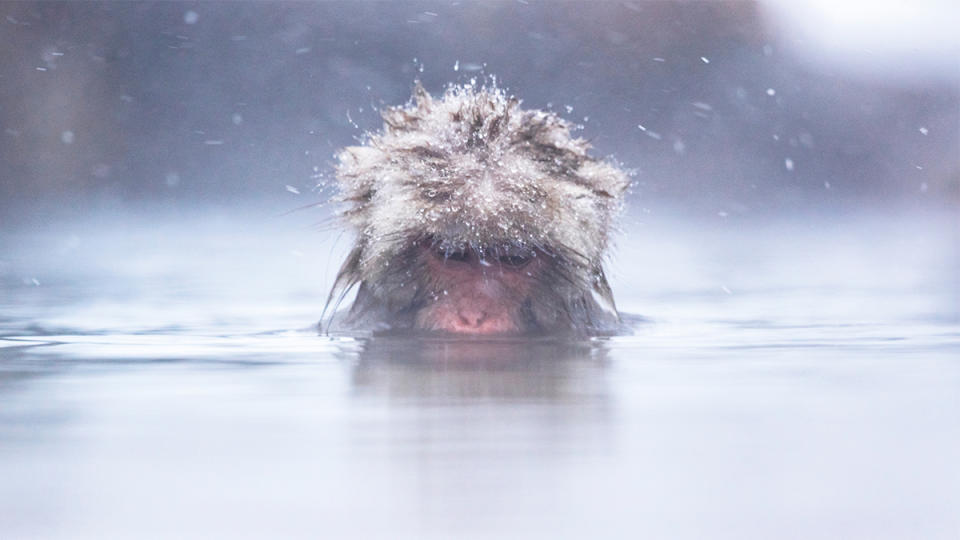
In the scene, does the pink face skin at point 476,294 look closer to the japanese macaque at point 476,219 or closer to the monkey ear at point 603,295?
the japanese macaque at point 476,219

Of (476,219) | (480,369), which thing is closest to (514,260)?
(476,219)

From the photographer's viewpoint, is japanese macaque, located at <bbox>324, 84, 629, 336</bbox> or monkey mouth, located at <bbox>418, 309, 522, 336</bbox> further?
monkey mouth, located at <bbox>418, 309, 522, 336</bbox>

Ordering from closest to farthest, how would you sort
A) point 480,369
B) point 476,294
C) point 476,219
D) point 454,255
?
point 480,369
point 476,219
point 454,255
point 476,294

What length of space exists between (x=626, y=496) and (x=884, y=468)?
1.38ft

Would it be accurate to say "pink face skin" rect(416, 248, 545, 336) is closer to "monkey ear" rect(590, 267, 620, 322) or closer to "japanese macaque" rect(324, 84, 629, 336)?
"japanese macaque" rect(324, 84, 629, 336)

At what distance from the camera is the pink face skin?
4.00 meters

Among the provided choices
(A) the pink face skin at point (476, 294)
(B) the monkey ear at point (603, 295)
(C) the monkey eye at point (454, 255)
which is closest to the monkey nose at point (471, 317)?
(A) the pink face skin at point (476, 294)

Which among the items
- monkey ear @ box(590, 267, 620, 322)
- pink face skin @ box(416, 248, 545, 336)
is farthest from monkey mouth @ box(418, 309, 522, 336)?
monkey ear @ box(590, 267, 620, 322)

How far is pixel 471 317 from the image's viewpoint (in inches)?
160

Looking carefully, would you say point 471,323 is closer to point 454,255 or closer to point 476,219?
point 454,255

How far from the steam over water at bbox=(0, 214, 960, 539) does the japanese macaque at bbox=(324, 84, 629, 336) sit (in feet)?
0.56

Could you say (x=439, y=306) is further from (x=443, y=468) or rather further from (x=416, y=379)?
(x=443, y=468)

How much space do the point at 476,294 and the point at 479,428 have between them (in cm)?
168

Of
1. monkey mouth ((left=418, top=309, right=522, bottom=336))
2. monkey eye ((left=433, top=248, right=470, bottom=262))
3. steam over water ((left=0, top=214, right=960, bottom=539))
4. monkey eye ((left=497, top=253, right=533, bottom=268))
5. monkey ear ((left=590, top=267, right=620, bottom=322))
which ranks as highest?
monkey eye ((left=433, top=248, right=470, bottom=262))
